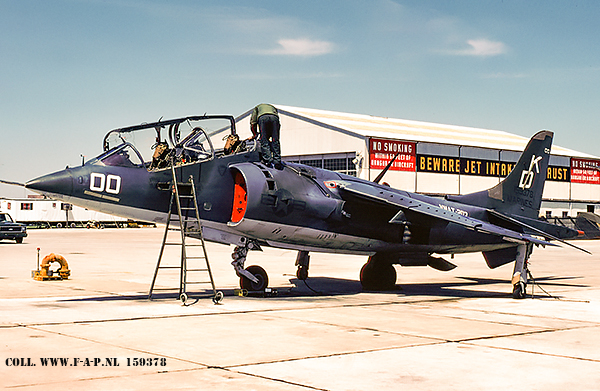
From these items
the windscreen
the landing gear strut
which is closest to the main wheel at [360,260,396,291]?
the landing gear strut

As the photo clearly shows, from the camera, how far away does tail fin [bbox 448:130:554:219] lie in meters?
20.5

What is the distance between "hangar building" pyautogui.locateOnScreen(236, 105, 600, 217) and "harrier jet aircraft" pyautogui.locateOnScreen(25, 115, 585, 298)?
1556 inches

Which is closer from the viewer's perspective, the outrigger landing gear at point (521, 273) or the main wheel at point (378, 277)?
the outrigger landing gear at point (521, 273)

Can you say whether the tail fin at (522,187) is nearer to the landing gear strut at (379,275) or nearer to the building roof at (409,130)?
the landing gear strut at (379,275)

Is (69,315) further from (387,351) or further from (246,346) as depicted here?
(387,351)

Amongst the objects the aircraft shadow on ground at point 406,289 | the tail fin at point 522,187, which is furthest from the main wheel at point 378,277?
the tail fin at point 522,187

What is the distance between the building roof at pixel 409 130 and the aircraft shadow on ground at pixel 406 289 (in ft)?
122

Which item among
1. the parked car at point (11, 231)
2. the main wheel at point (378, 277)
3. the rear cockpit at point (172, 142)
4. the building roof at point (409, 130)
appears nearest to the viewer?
the rear cockpit at point (172, 142)

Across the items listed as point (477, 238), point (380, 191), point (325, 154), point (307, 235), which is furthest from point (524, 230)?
point (325, 154)

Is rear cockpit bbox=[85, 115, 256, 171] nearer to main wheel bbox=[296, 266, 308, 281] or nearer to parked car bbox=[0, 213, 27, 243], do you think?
main wheel bbox=[296, 266, 308, 281]

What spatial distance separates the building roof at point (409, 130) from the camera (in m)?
61.1

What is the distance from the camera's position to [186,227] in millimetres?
14734

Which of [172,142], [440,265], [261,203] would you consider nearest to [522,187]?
[440,265]

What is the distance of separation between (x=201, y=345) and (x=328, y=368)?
2212 mm
